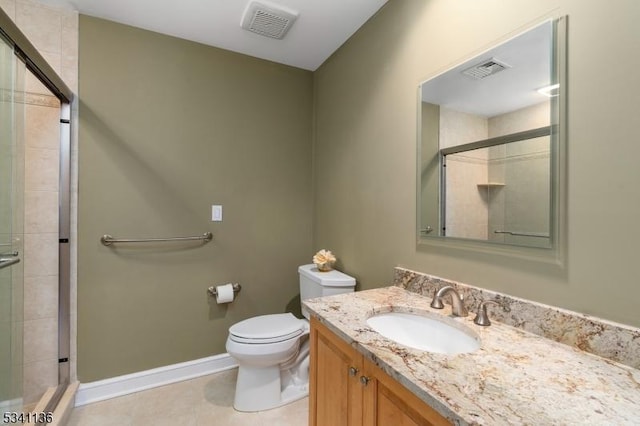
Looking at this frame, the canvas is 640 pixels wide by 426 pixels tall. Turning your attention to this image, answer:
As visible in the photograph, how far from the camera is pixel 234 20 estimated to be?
1.81m

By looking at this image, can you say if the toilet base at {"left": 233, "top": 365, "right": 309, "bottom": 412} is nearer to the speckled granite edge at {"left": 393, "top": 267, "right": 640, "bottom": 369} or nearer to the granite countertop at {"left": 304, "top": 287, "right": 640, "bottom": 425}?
the granite countertop at {"left": 304, "top": 287, "right": 640, "bottom": 425}

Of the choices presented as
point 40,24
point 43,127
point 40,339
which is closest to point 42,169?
point 43,127

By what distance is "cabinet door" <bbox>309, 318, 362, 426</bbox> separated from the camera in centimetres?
91

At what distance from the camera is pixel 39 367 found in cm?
167

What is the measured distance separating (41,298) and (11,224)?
0.63m

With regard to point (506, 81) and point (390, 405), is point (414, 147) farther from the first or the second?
point (390, 405)

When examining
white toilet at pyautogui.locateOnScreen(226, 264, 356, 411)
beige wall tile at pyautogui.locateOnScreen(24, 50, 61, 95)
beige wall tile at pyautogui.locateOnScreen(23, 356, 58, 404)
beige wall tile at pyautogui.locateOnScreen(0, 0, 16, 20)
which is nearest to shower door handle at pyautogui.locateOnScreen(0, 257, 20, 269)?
beige wall tile at pyautogui.locateOnScreen(23, 356, 58, 404)

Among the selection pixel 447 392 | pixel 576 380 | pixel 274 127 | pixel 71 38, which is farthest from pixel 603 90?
pixel 71 38

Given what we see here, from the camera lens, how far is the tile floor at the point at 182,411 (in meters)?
1.60

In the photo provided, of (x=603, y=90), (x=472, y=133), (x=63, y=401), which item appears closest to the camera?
(x=603, y=90)

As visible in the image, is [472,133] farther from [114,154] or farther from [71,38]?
[71,38]

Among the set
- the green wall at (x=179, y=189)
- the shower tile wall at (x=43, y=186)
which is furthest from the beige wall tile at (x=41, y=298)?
the green wall at (x=179, y=189)

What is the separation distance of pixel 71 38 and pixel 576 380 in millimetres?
2805

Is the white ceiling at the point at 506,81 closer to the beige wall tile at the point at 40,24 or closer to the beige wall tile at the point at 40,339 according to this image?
the beige wall tile at the point at 40,24
